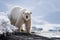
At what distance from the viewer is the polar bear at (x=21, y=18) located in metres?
9.36

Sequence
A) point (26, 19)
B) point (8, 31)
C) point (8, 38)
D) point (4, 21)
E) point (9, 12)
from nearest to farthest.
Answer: point (8, 38) < point (8, 31) < point (4, 21) < point (26, 19) < point (9, 12)

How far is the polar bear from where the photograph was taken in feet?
30.7

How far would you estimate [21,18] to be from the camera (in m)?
9.70

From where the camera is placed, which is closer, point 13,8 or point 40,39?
point 40,39

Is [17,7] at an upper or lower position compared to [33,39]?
upper

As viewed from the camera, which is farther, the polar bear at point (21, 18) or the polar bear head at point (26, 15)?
the polar bear at point (21, 18)

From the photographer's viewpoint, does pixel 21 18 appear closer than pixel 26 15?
No

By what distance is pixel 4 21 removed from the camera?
735cm

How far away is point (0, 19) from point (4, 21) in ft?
0.72

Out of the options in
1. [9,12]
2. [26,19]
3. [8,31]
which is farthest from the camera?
[9,12]

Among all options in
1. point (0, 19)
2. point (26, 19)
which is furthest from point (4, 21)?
point (26, 19)

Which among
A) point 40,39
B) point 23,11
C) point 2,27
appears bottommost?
point 40,39

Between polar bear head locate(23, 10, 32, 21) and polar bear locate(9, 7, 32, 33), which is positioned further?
polar bear locate(9, 7, 32, 33)

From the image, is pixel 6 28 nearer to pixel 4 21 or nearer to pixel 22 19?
pixel 4 21
